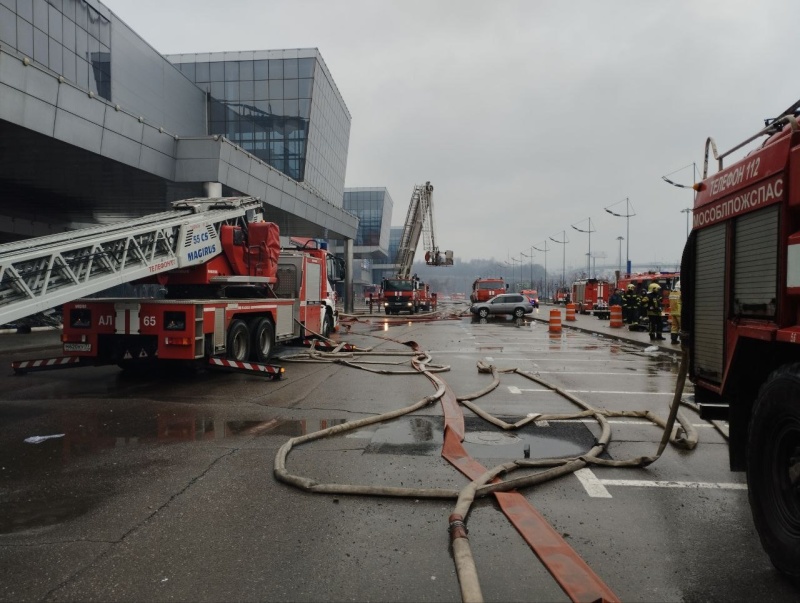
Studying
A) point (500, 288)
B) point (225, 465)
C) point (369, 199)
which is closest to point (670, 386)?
point (225, 465)

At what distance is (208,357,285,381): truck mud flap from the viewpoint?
948 centimetres

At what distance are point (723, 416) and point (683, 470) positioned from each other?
1.03 metres

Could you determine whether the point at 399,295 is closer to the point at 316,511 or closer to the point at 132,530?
the point at 316,511

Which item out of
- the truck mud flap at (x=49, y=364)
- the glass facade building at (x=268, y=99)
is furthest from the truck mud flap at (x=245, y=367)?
the glass facade building at (x=268, y=99)

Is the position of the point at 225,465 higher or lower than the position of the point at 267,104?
lower

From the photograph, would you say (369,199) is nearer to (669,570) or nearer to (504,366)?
(504,366)

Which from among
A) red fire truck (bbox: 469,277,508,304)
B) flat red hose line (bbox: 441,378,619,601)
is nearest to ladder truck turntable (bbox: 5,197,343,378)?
flat red hose line (bbox: 441,378,619,601)

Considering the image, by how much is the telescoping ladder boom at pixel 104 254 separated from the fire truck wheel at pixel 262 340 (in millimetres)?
1746

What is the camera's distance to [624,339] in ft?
60.6

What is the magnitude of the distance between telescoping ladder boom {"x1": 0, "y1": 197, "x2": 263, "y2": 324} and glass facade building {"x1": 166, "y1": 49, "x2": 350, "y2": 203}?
34.6 meters

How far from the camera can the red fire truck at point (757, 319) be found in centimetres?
296

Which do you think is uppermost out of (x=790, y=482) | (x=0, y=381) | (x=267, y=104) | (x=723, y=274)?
(x=267, y=104)

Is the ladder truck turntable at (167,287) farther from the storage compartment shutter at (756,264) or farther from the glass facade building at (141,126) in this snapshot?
the storage compartment shutter at (756,264)

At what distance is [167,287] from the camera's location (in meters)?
11.0
